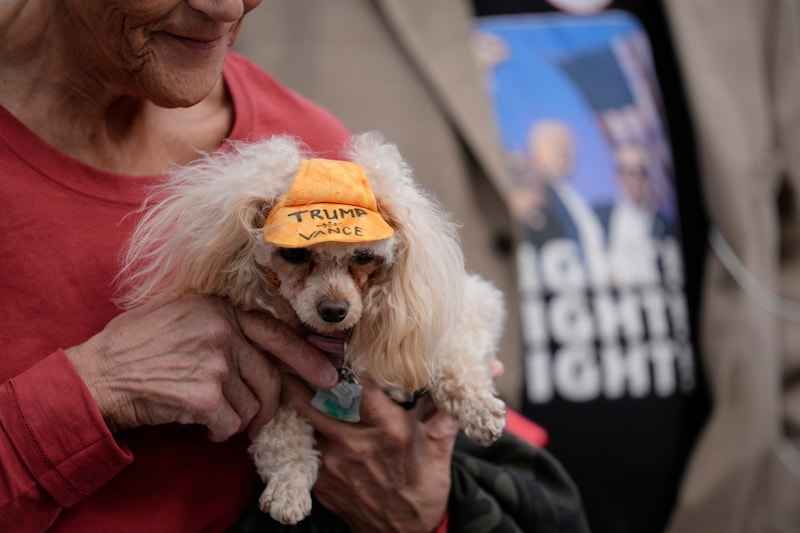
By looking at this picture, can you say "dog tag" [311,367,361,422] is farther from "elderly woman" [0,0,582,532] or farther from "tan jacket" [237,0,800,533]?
"tan jacket" [237,0,800,533]

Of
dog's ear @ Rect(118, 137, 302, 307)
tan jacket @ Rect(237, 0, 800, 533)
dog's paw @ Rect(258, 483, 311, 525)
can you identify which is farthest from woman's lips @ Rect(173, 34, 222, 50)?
tan jacket @ Rect(237, 0, 800, 533)

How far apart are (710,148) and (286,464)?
130cm

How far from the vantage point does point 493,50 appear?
1944 millimetres

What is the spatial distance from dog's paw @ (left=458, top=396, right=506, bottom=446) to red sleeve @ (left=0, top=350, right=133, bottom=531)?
1.24 ft

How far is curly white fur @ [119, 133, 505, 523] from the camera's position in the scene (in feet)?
3.04

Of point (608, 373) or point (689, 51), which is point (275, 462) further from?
point (689, 51)

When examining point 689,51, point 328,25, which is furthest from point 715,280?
point 328,25

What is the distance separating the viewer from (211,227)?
942mm

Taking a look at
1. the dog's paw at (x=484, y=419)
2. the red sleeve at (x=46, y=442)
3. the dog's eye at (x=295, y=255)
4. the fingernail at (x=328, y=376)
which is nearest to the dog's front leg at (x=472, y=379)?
the dog's paw at (x=484, y=419)

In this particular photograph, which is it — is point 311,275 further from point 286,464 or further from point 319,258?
point 286,464

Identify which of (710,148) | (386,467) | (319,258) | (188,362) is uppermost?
(319,258)

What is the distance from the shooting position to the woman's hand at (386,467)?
1122 millimetres

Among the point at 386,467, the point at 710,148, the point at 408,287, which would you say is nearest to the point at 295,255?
the point at 408,287

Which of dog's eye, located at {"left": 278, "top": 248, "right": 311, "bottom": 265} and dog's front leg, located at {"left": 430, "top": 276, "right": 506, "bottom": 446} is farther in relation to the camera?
dog's front leg, located at {"left": 430, "top": 276, "right": 506, "bottom": 446}
